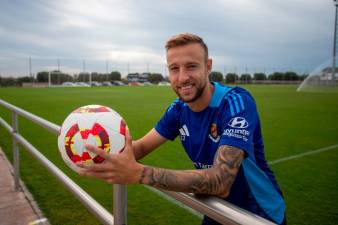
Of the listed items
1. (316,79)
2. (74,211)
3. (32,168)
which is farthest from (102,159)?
(316,79)

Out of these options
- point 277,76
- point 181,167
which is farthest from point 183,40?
point 277,76

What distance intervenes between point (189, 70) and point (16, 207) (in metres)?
3.08

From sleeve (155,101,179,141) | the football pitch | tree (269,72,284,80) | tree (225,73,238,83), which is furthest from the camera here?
tree (269,72,284,80)

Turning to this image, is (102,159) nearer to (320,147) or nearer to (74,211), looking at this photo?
(74,211)

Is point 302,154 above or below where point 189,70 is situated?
below

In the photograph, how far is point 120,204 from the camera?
5.52 feet

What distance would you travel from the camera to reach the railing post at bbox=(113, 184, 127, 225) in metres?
1.67

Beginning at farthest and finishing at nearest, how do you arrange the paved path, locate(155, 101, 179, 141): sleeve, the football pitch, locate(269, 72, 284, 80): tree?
locate(269, 72, 284, 80): tree < the football pitch < the paved path < locate(155, 101, 179, 141): sleeve

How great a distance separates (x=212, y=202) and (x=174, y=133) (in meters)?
1.26

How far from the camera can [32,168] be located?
5613mm

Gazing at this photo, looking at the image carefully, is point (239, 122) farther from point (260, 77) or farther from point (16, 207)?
point (260, 77)

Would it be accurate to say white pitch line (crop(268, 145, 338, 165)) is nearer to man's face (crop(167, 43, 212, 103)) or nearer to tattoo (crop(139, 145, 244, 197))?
man's face (crop(167, 43, 212, 103))

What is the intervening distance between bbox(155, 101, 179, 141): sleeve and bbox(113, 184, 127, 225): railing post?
2.60 ft

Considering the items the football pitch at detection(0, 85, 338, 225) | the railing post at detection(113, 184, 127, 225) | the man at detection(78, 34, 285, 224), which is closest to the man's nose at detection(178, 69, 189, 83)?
the man at detection(78, 34, 285, 224)
